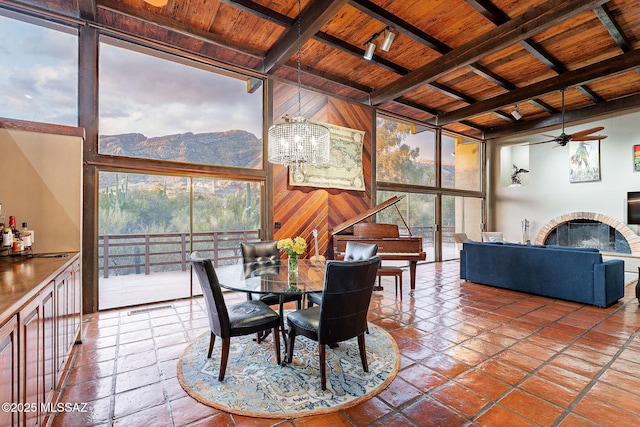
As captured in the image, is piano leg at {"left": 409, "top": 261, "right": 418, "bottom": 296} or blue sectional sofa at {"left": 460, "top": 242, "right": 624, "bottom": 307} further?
piano leg at {"left": 409, "top": 261, "right": 418, "bottom": 296}

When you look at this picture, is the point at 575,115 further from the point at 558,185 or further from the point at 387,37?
the point at 387,37

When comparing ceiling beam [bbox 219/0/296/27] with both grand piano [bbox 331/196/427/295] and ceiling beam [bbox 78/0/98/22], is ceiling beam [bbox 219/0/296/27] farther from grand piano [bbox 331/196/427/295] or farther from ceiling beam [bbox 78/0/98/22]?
grand piano [bbox 331/196/427/295]

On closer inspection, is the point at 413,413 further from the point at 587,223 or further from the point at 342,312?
the point at 587,223

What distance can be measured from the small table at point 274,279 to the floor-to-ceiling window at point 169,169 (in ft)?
6.22

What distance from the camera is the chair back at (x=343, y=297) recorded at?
2164mm

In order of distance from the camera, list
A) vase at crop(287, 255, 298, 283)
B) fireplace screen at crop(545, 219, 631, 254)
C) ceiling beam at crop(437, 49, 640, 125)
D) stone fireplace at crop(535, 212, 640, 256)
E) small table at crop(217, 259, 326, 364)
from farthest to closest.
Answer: fireplace screen at crop(545, 219, 631, 254)
stone fireplace at crop(535, 212, 640, 256)
ceiling beam at crop(437, 49, 640, 125)
vase at crop(287, 255, 298, 283)
small table at crop(217, 259, 326, 364)

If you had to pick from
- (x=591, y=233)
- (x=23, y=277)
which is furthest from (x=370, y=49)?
(x=591, y=233)

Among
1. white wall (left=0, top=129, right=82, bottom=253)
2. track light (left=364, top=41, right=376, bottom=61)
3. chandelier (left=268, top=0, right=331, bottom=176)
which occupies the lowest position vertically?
white wall (left=0, top=129, right=82, bottom=253)

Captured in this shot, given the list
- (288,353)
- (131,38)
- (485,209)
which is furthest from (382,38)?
(485,209)

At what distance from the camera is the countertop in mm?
1325

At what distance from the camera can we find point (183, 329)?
338 cm

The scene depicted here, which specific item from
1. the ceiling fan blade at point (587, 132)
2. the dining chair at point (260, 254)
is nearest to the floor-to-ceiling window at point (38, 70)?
the dining chair at point (260, 254)

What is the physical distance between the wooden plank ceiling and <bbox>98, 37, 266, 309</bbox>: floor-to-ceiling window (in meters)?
0.49

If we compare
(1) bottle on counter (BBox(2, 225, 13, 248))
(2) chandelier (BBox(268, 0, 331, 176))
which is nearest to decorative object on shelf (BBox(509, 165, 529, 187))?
(2) chandelier (BBox(268, 0, 331, 176))
